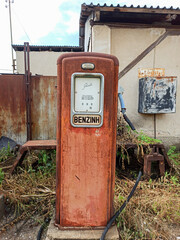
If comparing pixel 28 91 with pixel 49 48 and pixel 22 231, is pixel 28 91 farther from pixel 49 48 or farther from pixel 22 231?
pixel 49 48

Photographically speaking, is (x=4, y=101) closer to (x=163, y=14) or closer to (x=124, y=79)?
(x=124, y=79)

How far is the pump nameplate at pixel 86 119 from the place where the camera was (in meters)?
1.50

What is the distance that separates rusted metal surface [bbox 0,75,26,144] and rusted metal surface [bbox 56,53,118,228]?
2.76m

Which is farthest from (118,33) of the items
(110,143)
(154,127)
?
(110,143)

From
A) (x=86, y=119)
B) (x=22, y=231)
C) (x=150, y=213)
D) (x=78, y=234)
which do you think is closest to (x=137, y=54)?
(x=86, y=119)

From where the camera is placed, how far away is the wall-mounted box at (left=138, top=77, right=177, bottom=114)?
3725 millimetres

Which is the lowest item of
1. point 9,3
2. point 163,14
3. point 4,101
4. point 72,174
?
point 72,174

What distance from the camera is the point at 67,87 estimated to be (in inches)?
57.9

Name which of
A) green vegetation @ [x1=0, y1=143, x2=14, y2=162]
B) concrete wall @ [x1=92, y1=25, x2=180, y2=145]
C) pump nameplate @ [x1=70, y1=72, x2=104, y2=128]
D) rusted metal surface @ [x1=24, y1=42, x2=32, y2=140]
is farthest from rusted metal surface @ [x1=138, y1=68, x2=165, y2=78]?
green vegetation @ [x1=0, y1=143, x2=14, y2=162]

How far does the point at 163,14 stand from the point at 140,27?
0.51 m

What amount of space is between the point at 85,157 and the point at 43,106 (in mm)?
2765

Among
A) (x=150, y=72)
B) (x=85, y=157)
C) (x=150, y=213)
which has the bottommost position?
(x=150, y=213)

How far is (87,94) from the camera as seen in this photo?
4.86 ft

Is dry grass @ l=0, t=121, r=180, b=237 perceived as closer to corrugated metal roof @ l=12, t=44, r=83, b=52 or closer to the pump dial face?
the pump dial face
